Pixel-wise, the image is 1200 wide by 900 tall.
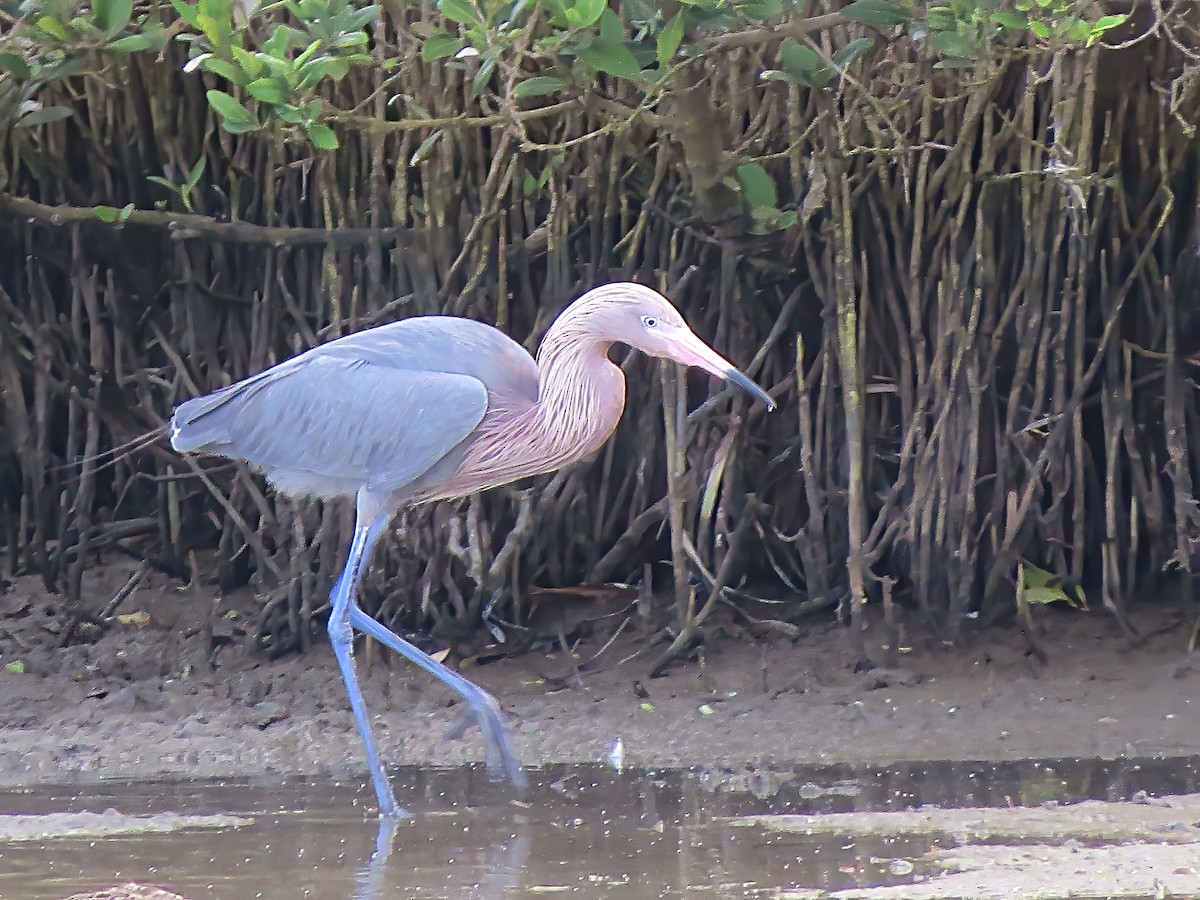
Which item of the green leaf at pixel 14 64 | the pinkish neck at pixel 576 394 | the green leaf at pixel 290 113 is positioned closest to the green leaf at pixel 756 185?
the pinkish neck at pixel 576 394

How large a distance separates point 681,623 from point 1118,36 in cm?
252

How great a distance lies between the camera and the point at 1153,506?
559 cm

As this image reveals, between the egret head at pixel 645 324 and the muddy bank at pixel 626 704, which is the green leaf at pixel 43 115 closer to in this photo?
the muddy bank at pixel 626 704

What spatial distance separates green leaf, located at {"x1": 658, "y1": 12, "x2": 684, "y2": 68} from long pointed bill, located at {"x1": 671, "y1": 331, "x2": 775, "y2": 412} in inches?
36.8

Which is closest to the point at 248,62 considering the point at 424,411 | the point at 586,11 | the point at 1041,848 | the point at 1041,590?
the point at 586,11

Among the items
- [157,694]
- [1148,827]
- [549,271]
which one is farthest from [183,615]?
[1148,827]

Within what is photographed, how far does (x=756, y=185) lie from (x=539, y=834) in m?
2.29

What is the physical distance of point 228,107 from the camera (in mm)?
4953

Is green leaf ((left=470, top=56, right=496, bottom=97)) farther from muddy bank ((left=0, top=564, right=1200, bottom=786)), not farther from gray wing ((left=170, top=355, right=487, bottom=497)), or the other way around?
muddy bank ((left=0, top=564, right=1200, bottom=786))

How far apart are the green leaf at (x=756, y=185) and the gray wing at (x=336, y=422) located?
1.10 meters

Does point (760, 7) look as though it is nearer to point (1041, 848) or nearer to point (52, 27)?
point (52, 27)

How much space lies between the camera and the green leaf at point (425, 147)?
5645mm

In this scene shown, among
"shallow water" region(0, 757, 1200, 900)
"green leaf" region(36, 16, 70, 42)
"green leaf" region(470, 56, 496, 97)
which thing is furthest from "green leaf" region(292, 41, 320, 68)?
"shallow water" region(0, 757, 1200, 900)

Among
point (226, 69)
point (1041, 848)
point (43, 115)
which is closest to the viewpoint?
point (1041, 848)
